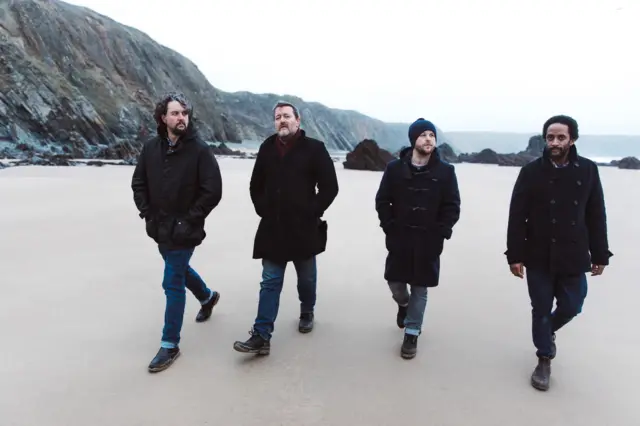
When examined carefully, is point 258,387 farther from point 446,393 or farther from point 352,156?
point 352,156

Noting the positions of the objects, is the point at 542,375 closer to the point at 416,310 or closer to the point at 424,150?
the point at 416,310

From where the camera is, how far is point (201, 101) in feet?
240

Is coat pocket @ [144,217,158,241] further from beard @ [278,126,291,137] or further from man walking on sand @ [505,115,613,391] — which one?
man walking on sand @ [505,115,613,391]

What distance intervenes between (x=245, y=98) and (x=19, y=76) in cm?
7925

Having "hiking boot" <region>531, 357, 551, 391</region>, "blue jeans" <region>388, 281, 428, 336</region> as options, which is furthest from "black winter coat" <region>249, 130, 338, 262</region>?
"hiking boot" <region>531, 357, 551, 391</region>

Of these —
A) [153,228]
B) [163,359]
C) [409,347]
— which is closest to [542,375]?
[409,347]

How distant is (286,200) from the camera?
354 cm

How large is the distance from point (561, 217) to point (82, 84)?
Result: 5523 centimetres

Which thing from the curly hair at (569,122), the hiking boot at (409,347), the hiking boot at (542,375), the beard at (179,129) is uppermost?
the curly hair at (569,122)

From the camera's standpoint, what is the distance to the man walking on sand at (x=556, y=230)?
9.73ft

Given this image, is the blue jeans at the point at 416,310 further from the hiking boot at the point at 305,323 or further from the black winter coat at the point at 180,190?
the black winter coat at the point at 180,190

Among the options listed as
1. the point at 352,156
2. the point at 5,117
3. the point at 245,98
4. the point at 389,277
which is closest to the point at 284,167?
the point at 389,277

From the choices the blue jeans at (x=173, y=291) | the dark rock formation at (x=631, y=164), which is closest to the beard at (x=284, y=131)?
the blue jeans at (x=173, y=291)

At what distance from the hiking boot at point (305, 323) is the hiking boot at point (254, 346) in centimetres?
50
